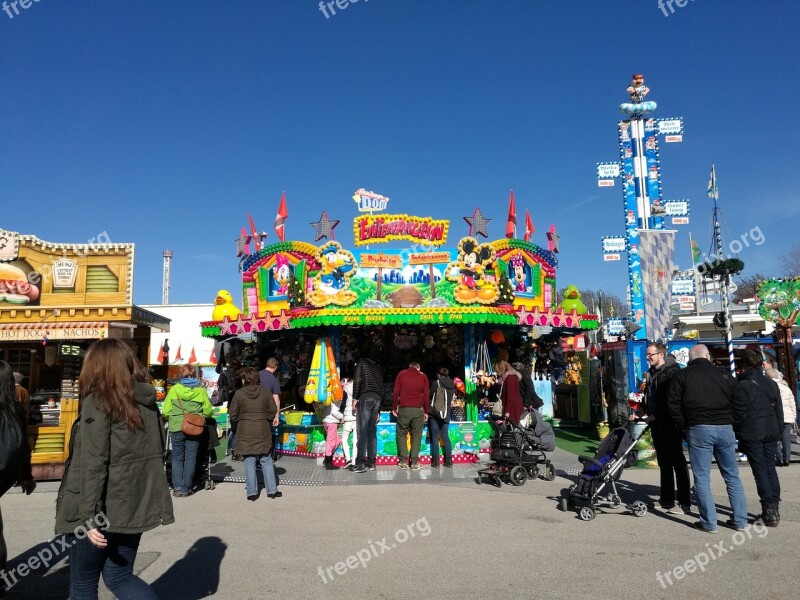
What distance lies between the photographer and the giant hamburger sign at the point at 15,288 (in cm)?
1081

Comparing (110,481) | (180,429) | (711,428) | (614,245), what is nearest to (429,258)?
(180,429)

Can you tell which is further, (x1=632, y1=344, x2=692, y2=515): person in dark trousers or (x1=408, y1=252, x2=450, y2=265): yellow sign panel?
(x1=408, y1=252, x2=450, y2=265): yellow sign panel

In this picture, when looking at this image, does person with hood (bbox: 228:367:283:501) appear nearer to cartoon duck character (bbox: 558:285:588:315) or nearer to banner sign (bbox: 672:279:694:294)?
cartoon duck character (bbox: 558:285:588:315)

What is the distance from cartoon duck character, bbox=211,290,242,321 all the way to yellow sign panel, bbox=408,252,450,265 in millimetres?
4139

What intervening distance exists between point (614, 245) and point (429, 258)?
7.85m

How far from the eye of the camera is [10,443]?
398 cm

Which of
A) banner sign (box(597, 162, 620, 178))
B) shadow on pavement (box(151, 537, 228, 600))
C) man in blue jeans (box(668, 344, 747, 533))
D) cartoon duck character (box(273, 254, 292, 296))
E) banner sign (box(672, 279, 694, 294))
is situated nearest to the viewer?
shadow on pavement (box(151, 537, 228, 600))

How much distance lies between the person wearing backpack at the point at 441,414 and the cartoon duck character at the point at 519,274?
4221mm

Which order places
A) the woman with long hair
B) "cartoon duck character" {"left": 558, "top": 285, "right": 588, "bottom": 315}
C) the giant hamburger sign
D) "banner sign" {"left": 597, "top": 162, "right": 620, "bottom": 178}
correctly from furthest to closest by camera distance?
1. "banner sign" {"left": 597, "top": 162, "right": 620, "bottom": 178}
2. "cartoon duck character" {"left": 558, "top": 285, "right": 588, "bottom": 315}
3. the giant hamburger sign
4. the woman with long hair

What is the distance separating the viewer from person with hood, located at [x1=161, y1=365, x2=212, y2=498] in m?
8.01

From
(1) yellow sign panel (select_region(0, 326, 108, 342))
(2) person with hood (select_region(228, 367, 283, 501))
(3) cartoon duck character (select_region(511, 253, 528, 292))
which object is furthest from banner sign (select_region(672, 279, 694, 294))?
(1) yellow sign panel (select_region(0, 326, 108, 342))

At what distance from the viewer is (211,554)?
520cm

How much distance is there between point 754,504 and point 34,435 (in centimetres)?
1005

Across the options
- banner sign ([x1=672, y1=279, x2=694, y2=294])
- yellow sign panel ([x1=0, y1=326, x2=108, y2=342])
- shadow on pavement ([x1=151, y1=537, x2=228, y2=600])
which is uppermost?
banner sign ([x1=672, y1=279, x2=694, y2=294])
